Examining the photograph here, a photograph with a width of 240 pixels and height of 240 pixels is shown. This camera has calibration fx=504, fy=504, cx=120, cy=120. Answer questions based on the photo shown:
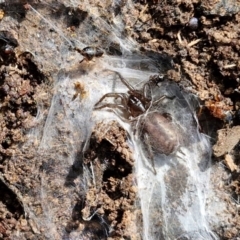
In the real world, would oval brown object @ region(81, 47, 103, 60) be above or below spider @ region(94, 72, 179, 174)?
above

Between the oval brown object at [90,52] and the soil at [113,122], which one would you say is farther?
the oval brown object at [90,52]

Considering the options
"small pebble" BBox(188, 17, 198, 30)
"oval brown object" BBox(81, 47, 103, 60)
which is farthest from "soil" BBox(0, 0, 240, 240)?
"oval brown object" BBox(81, 47, 103, 60)

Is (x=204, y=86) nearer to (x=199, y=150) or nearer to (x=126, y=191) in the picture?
(x=199, y=150)

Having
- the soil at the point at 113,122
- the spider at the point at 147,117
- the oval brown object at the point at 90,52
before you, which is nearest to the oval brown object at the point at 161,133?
the spider at the point at 147,117

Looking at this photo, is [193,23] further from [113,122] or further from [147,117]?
[113,122]

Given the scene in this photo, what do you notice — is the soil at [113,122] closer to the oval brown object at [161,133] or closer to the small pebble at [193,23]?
the small pebble at [193,23]

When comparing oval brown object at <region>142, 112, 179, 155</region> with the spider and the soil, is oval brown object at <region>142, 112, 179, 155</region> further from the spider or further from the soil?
the soil

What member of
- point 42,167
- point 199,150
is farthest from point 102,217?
point 199,150
